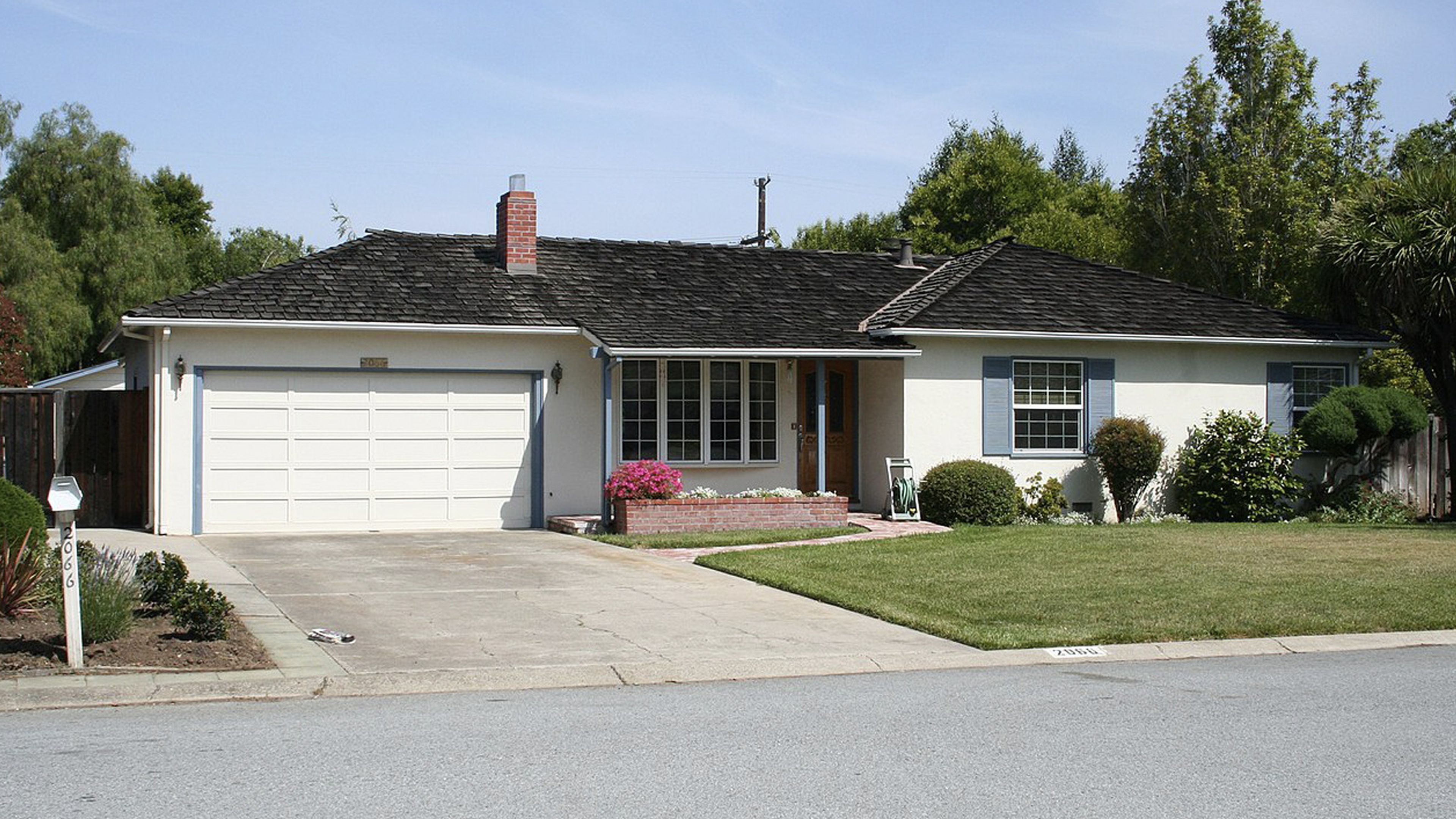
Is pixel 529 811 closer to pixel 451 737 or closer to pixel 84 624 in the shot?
pixel 451 737

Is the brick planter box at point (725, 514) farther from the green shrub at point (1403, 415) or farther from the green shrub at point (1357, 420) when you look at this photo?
the green shrub at point (1403, 415)

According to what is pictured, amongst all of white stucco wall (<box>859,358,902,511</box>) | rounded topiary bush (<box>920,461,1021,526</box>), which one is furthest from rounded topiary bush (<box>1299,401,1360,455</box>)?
white stucco wall (<box>859,358,902,511</box>)

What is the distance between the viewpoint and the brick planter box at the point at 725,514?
61.1ft

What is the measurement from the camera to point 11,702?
7.98 metres

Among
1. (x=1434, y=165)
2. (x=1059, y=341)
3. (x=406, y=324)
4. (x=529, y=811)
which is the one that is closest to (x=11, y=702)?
(x=529, y=811)

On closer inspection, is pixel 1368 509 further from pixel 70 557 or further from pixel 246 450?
pixel 70 557

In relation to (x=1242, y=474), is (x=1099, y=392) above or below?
above

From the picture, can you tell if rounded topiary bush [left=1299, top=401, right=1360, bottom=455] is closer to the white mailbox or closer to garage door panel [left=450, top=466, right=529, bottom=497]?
garage door panel [left=450, top=466, right=529, bottom=497]

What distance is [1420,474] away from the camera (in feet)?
73.6

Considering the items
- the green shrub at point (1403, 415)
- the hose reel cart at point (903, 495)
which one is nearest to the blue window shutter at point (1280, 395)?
the green shrub at point (1403, 415)

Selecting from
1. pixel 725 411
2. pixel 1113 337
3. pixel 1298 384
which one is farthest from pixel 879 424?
pixel 1298 384

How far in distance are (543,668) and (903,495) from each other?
11.5 m

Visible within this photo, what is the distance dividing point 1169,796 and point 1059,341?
1606 cm

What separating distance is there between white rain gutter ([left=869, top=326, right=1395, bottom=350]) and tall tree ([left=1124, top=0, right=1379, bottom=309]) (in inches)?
260
